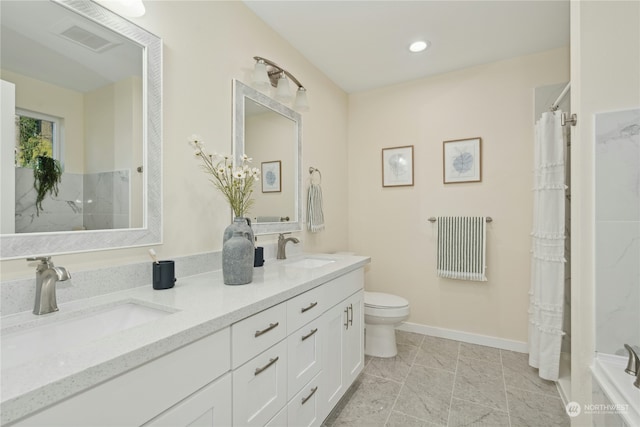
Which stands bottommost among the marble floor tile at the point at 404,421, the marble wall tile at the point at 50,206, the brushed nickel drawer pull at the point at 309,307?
the marble floor tile at the point at 404,421

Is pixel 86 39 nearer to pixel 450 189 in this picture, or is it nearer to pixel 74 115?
pixel 74 115

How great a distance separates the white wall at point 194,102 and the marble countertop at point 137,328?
16 cm

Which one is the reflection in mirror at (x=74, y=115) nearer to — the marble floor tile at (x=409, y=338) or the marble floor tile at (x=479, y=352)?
the marble floor tile at (x=409, y=338)

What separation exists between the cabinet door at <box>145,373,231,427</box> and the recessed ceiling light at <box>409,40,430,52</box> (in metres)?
2.48

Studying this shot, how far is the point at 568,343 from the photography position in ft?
7.20

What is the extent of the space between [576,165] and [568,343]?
5.15ft

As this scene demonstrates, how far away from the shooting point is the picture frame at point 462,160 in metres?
2.56

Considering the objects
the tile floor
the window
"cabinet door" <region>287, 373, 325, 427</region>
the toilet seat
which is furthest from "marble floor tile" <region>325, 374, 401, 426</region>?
the window

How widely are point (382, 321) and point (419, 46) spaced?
2.17 m

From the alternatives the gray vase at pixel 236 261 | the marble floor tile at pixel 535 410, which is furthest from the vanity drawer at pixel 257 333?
the marble floor tile at pixel 535 410

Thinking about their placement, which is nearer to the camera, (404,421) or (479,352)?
(404,421)

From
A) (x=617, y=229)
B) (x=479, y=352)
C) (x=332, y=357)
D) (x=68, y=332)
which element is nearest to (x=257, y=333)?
(x=68, y=332)

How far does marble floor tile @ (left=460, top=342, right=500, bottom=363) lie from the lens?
91.2 inches

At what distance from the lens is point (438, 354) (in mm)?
2387
